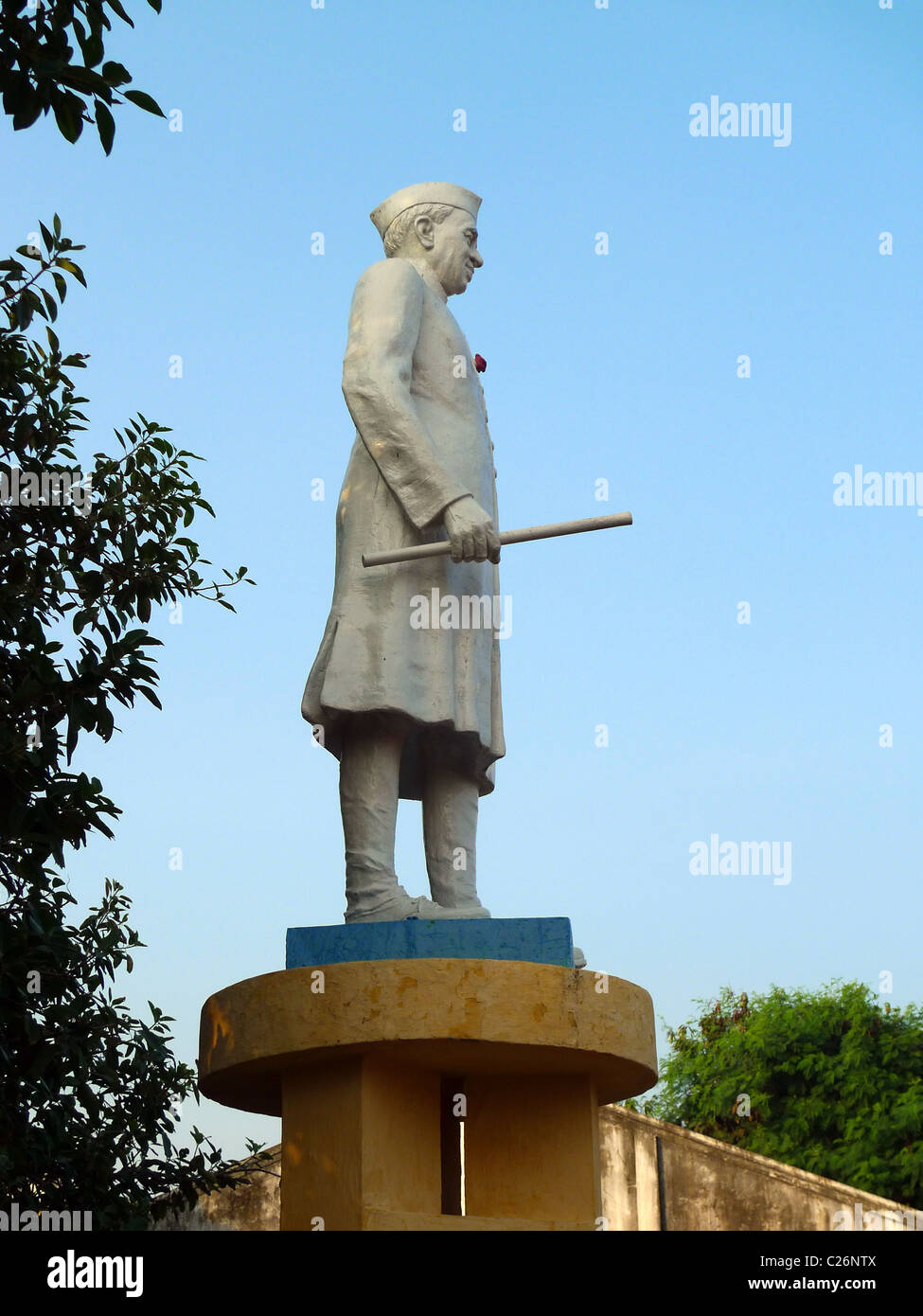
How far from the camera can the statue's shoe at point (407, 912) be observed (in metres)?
6.18

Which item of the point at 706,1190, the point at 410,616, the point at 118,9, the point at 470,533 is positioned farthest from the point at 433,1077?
the point at 706,1190

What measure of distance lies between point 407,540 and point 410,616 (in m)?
0.34

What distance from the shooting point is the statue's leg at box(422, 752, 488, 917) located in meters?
6.62

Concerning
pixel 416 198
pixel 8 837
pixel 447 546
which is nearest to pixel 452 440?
pixel 447 546

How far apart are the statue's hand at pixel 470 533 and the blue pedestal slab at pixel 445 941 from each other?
1.45 metres

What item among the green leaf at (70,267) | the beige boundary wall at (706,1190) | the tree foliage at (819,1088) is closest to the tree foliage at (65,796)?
the green leaf at (70,267)

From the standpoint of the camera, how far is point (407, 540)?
22.0 feet

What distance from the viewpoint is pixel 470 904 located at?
6.56m

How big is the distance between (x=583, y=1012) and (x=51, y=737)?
2.33 m

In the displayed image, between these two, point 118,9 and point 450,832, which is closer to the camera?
point 118,9

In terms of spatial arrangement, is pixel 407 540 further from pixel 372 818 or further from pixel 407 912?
pixel 407 912

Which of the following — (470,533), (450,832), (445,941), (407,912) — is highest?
(470,533)

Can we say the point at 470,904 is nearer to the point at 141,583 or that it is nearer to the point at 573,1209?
the point at 573,1209

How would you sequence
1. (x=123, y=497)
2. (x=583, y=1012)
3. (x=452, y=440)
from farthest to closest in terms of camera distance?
(x=123, y=497) → (x=452, y=440) → (x=583, y=1012)
